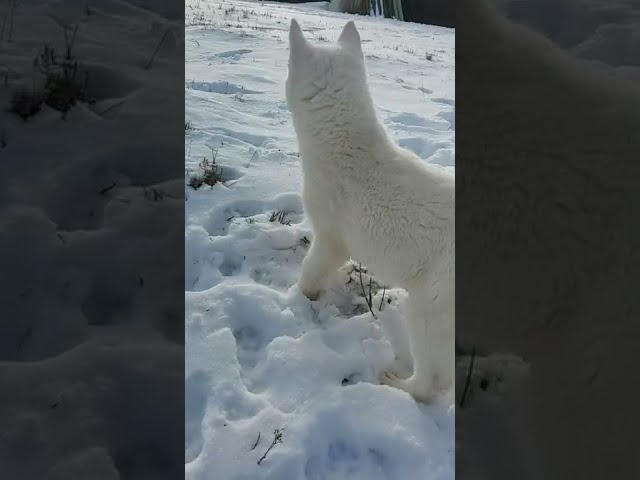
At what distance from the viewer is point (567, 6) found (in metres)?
0.73

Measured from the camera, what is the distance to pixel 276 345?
81.4 inches

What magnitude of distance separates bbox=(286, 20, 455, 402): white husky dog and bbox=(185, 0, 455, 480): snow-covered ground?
183 mm

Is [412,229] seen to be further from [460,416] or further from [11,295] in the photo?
[11,295]

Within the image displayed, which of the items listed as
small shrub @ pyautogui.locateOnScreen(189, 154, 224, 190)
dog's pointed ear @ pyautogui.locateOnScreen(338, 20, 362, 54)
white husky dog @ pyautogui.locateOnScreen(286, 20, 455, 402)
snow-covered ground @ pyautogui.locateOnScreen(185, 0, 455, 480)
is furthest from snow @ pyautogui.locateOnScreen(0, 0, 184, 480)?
small shrub @ pyautogui.locateOnScreen(189, 154, 224, 190)

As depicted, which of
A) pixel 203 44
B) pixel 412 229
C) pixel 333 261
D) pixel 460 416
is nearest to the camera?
pixel 460 416

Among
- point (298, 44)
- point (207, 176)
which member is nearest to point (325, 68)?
point (298, 44)

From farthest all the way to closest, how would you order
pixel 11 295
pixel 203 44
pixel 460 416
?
pixel 203 44
pixel 11 295
pixel 460 416

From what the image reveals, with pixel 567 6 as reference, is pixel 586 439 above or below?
below

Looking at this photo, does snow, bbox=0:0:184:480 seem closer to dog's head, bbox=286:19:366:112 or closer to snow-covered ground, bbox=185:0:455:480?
snow-covered ground, bbox=185:0:455:480

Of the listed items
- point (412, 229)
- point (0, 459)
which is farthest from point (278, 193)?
point (0, 459)

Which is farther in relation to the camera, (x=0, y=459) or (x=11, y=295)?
(x=11, y=295)

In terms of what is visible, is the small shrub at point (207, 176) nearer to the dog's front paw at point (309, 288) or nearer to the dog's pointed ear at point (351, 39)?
the dog's front paw at point (309, 288)

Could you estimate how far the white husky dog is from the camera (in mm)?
1880

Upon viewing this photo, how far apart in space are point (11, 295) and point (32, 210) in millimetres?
237
